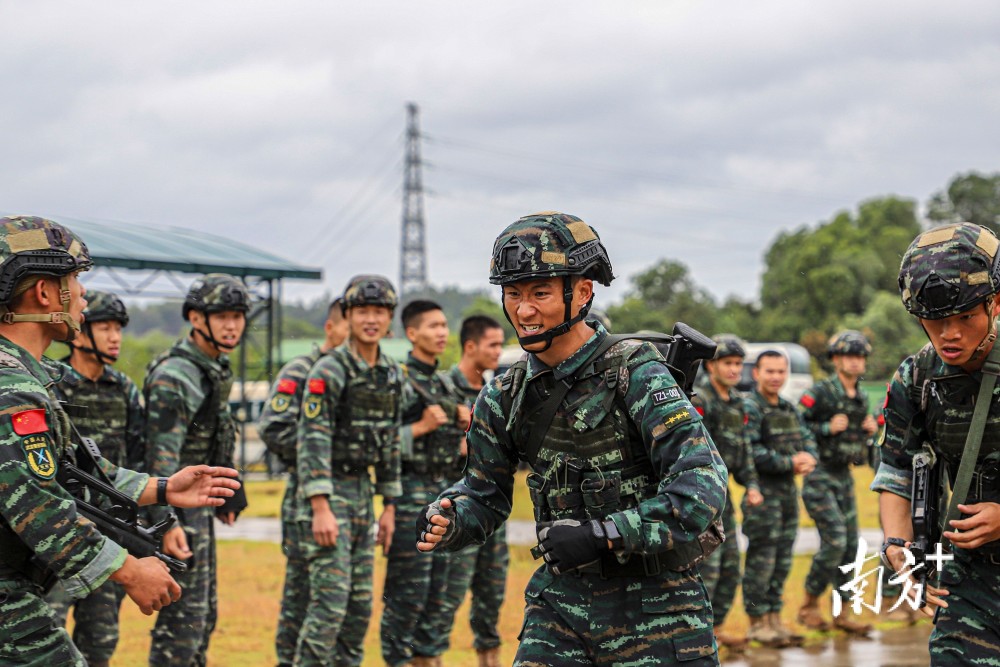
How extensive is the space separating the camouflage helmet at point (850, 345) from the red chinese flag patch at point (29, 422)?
8.60m

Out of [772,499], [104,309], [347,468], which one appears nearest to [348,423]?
[347,468]

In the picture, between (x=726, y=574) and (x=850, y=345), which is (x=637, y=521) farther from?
(x=850, y=345)

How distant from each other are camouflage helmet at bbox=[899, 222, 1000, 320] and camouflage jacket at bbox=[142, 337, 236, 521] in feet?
14.4

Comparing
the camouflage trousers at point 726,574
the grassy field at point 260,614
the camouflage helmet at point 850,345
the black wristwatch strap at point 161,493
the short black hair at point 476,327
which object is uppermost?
the short black hair at point 476,327

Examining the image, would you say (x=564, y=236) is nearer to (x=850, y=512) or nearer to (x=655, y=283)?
(x=850, y=512)

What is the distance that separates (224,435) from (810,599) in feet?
19.8

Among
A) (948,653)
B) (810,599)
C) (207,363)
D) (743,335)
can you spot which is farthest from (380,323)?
(743,335)

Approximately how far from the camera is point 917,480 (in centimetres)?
484

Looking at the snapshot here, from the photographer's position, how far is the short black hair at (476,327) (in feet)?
29.4

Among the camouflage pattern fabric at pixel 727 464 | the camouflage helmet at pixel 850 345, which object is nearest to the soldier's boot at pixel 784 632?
the camouflage pattern fabric at pixel 727 464

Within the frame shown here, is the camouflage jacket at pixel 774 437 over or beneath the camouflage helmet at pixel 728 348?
beneath

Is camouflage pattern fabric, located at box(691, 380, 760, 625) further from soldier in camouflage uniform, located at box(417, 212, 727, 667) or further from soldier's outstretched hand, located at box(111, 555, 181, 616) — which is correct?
soldier's outstretched hand, located at box(111, 555, 181, 616)

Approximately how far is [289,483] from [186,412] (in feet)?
3.33

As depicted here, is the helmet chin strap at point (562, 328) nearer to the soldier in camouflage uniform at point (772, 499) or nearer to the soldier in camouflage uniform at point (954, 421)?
the soldier in camouflage uniform at point (954, 421)
